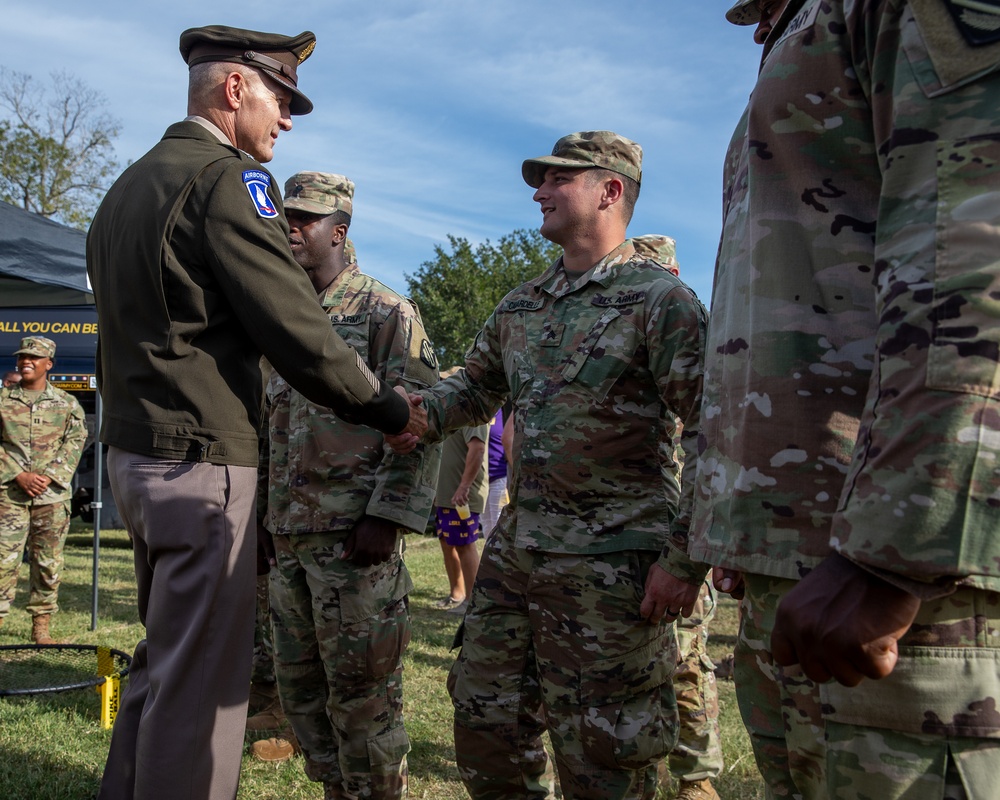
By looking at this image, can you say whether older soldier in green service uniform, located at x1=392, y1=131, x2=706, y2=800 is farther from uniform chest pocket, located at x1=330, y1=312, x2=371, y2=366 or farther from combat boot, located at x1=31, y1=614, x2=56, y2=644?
combat boot, located at x1=31, y1=614, x2=56, y2=644

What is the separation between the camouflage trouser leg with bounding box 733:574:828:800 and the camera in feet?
4.97

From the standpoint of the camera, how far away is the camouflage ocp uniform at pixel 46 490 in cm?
756

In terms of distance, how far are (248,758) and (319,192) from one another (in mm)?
2779

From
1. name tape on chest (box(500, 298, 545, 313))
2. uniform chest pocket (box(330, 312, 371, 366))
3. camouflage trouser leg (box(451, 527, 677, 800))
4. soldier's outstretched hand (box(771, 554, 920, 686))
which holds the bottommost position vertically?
camouflage trouser leg (box(451, 527, 677, 800))

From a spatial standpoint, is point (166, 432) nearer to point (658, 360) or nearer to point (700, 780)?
point (658, 360)

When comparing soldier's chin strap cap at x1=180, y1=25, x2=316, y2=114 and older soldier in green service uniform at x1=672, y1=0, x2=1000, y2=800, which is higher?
soldier's chin strap cap at x1=180, y1=25, x2=316, y2=114

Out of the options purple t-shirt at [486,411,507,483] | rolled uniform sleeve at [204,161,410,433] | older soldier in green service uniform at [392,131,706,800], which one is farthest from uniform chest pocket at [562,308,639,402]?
purple t-shirt at [486,411,507,483]

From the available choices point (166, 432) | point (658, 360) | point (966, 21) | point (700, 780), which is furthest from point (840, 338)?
point (700, 780)

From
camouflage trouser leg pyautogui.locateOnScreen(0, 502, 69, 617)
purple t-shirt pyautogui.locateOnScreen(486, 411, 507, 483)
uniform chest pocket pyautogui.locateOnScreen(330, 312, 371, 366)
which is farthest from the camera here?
purple t-shirt pyautogui.locateOnScreen(486, 411, 507, 483)

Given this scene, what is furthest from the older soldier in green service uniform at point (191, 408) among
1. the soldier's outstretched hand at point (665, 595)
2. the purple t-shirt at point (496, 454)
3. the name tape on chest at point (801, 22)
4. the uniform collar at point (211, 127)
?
the purple t-shirt at point (496, 454)

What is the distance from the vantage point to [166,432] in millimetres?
2434

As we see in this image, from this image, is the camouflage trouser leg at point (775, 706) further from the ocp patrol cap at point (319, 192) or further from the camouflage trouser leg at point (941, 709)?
the ocp patrol cap at point (319, 192)

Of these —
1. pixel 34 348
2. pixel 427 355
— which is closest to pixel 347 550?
pixel 427 355

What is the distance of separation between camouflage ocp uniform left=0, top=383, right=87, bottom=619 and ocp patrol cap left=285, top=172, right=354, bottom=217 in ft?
17.5
